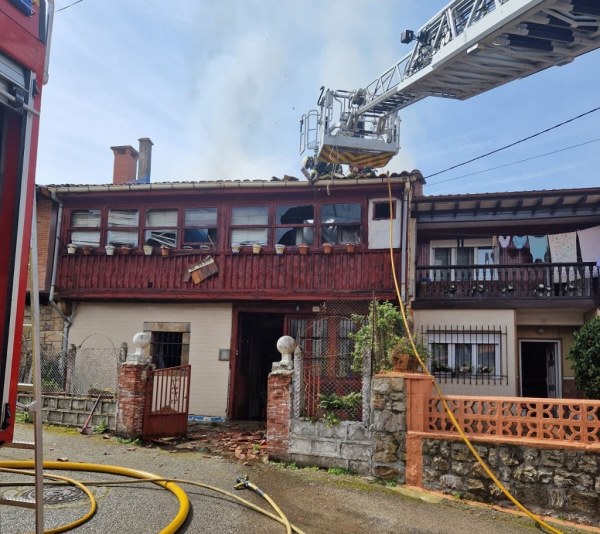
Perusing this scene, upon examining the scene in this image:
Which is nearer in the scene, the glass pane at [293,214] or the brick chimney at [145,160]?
the glass pane at [293,214]

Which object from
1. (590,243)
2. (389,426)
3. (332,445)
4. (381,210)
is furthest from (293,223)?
(590,243)

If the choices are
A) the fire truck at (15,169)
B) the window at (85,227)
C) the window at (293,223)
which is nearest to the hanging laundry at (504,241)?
the window at (293,223)

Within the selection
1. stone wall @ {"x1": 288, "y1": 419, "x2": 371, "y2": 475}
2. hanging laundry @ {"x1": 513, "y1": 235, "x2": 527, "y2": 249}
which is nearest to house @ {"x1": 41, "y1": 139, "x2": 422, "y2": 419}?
hanging laundry @ {"x1": 513, "y1": 235, "x2": 527, "y2": 249}

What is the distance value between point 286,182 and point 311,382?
584 centimetres

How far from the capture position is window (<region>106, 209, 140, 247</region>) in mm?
14320

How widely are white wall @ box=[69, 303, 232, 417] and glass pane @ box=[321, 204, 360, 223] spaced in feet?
11.0

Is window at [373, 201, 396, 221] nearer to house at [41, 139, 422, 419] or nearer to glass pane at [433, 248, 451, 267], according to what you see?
house at [41, 139, 422, 419]

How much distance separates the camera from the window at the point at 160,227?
46.4 ft

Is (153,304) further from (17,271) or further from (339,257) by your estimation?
(17,271)

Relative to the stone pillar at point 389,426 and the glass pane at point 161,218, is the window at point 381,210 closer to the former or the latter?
the glass pane at point 161,218

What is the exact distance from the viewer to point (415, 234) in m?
13.3

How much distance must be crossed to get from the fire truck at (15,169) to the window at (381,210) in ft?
34.4

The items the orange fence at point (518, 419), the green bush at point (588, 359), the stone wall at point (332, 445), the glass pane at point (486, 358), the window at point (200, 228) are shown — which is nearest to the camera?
the orange fence at point (518, 419)

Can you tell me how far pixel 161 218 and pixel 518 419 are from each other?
10.3 m
